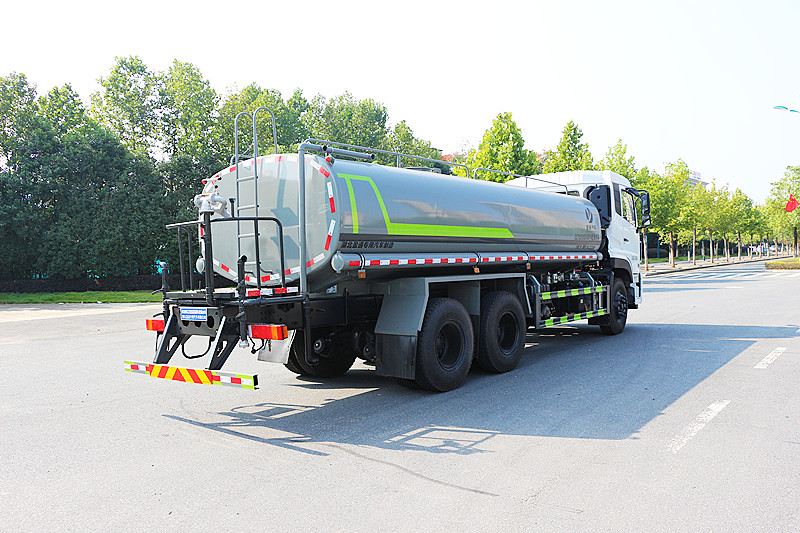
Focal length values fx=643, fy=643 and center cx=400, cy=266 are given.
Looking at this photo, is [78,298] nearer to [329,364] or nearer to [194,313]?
[329,364]

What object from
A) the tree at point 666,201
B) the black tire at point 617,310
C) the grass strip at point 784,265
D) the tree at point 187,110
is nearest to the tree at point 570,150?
the tree at point 666,201

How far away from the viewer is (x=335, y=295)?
287 inches

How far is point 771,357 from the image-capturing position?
31.9ft

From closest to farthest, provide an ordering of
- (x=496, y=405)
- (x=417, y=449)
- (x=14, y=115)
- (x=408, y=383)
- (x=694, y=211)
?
(x=417, y=449) < (x=496, y=405) < (x=408, y=383) < (x=14, y=115) < (x=694, y=211)

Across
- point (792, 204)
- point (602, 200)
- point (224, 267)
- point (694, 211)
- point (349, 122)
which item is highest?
point (349, 122)

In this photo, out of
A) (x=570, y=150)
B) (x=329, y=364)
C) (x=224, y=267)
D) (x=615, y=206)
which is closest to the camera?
(x=224, y=267)

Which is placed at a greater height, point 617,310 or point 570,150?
point 570,150

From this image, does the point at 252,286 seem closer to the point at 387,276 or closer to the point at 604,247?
the point at 387,276

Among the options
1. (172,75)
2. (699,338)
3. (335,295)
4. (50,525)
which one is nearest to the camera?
(50,525)

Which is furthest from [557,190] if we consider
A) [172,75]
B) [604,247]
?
[172,75]

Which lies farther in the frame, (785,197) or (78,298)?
(785,197)

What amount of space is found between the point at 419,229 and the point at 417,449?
9.27 feet

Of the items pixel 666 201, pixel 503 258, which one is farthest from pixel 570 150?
pixel 503 258

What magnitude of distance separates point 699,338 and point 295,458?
9112mm
